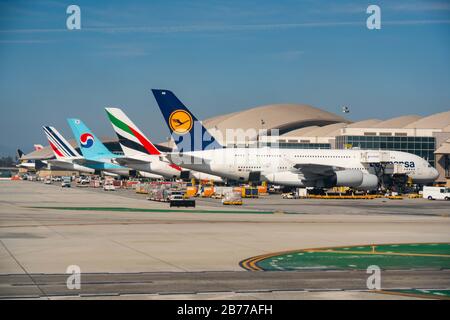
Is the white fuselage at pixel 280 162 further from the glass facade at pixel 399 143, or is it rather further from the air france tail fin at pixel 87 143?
the air france tail fin at pixel 87 143

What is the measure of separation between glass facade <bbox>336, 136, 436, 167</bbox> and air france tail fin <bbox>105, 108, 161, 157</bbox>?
148ft

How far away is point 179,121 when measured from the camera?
91.2m

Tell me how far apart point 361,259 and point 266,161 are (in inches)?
2573

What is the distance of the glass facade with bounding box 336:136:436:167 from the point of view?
136 meters

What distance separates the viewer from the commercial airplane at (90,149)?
12875cm

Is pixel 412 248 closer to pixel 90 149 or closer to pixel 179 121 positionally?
pixel 179 121

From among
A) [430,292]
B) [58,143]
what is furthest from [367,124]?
[430,292]

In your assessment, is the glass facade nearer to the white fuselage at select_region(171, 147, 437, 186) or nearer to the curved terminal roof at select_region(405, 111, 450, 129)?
the curved terminal roof at select_region(405, 111, 450, 129)

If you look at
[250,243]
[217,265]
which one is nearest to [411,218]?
[250,243]

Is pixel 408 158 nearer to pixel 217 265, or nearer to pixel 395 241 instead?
pixel 395 241
